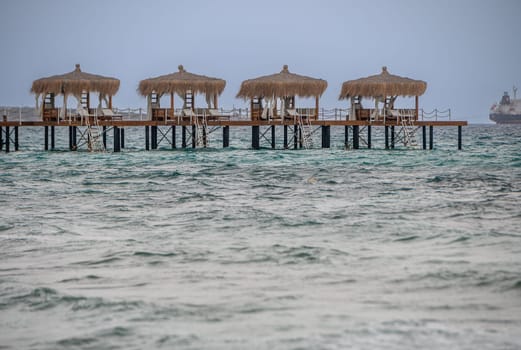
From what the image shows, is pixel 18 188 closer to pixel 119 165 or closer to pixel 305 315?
pixel 119 165

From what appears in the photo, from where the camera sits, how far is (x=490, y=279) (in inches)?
396

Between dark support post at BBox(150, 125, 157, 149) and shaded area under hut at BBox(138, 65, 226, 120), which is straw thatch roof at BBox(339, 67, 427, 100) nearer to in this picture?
shaded area under hut at BBox(138, 65, 226, 120)

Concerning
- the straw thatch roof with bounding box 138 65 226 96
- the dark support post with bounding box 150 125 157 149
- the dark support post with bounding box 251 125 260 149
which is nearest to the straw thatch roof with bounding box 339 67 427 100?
the dark support post with bounding box 251 125 260 149

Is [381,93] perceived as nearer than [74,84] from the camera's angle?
No

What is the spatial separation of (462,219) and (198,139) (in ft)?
89.9

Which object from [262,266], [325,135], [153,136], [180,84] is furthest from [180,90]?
[262,266]

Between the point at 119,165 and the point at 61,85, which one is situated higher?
the point at 61,85

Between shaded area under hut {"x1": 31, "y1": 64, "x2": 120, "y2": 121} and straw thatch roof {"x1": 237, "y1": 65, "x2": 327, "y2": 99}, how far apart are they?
19.3 feet

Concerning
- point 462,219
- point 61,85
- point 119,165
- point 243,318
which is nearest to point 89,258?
point 243,318

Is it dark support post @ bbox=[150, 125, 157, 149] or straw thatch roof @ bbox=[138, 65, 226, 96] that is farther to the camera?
dark support post @ bbox=[150, 125, 157, 149]

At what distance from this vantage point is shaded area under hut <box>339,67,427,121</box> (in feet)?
132

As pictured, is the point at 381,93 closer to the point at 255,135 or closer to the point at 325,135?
the point at 325,135

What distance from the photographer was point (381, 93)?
132 ft

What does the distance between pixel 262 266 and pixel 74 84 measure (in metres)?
29.5
